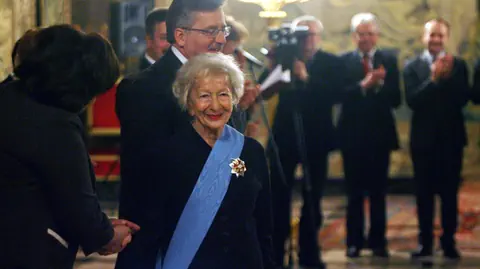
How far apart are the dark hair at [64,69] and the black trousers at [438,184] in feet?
15.8

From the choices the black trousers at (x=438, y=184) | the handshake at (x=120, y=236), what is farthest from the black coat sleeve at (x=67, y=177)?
the black trousers at (x=438, y=184)

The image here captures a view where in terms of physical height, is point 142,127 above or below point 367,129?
above

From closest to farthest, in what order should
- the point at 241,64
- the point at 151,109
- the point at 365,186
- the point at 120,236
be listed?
1. the point at 120,236
2. the point at 151,109
3. the point at 241,64
4. the point at 365,186

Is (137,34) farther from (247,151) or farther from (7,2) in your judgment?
(247,151)

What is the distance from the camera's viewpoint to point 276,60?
680 cm

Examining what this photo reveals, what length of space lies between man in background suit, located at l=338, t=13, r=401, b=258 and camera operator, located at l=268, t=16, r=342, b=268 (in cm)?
30

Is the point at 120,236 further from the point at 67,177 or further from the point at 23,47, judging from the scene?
Answer: the point at 23,47

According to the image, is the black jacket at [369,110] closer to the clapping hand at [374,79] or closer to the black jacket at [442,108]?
the clapping hand at [374,79]

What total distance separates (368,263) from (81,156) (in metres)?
4.78

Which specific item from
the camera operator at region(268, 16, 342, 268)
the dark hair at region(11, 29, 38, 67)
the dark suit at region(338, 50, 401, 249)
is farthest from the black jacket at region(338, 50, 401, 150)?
the dark hair at region(11, 29, 38, 67)

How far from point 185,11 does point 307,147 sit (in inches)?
142

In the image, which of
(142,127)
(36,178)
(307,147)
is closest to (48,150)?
(36,178)

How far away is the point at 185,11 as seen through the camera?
3547 mm

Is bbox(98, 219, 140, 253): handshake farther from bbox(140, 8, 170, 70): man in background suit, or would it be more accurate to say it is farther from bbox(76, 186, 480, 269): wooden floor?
bbox(76, 186, 480, 269): wooden floor
